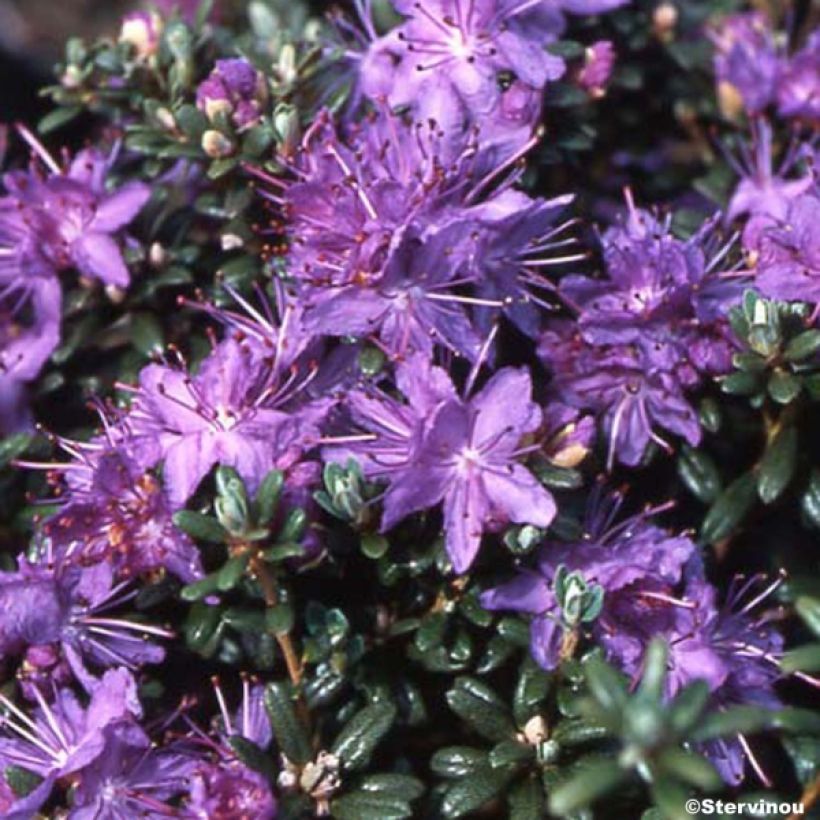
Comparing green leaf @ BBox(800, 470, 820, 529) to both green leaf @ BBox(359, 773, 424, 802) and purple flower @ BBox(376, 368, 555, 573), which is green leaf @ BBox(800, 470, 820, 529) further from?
green leaf @ BBox(359, 773, 424, 802)

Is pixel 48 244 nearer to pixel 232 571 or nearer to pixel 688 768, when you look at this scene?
pixel 232 571

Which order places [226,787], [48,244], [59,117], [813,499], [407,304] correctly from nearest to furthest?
[226,787] < [407,304] < [813,499] < [48,244] < [59,117]

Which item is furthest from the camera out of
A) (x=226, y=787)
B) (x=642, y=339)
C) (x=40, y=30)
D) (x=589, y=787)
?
(x=40, y=30)

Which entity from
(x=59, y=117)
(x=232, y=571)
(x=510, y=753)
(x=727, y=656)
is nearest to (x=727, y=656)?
(x=727, y=656)

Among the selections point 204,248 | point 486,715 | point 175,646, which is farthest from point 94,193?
point 486,715

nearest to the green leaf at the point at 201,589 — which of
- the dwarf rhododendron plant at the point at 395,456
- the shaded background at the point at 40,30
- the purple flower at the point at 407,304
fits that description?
the dwarf rhododendron plant at the point at 395,456
